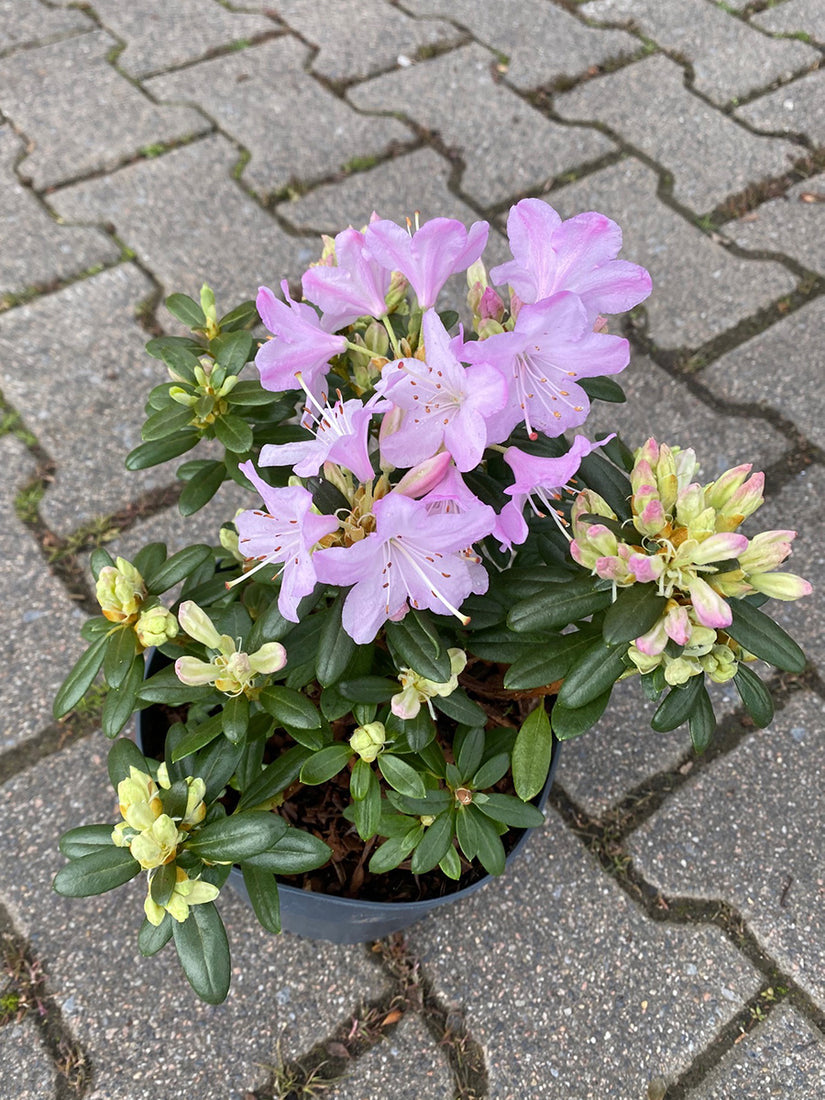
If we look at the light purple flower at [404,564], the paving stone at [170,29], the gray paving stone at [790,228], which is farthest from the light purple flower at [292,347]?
the paving stone at [170,29]

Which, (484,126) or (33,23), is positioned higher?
(484,126)

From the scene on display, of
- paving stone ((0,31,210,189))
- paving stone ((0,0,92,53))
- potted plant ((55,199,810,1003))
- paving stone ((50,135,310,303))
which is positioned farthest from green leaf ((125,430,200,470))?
paving stone ((0,0,92,53))

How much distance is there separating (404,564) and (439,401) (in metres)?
0.17

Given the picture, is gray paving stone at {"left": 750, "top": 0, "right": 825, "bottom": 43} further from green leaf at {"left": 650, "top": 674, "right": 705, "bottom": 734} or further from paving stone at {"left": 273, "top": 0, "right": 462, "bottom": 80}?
green leaf at {"left": 650, "top": 674, "right": 705, "bottom": 734}

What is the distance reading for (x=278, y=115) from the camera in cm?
287

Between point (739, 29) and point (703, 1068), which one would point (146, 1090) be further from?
point (739, 29)

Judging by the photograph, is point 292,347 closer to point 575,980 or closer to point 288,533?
point 288,533

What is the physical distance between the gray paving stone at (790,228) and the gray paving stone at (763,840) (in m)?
1.35

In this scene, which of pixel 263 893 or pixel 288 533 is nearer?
pixel 288 533

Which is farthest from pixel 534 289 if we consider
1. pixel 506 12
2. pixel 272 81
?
pixel 506 12

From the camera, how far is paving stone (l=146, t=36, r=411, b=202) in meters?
2.74

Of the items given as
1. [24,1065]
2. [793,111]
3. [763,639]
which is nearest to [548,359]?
[763,639]

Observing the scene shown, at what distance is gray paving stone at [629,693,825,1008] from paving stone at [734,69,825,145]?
191cm

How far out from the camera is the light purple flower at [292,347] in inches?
39.1
